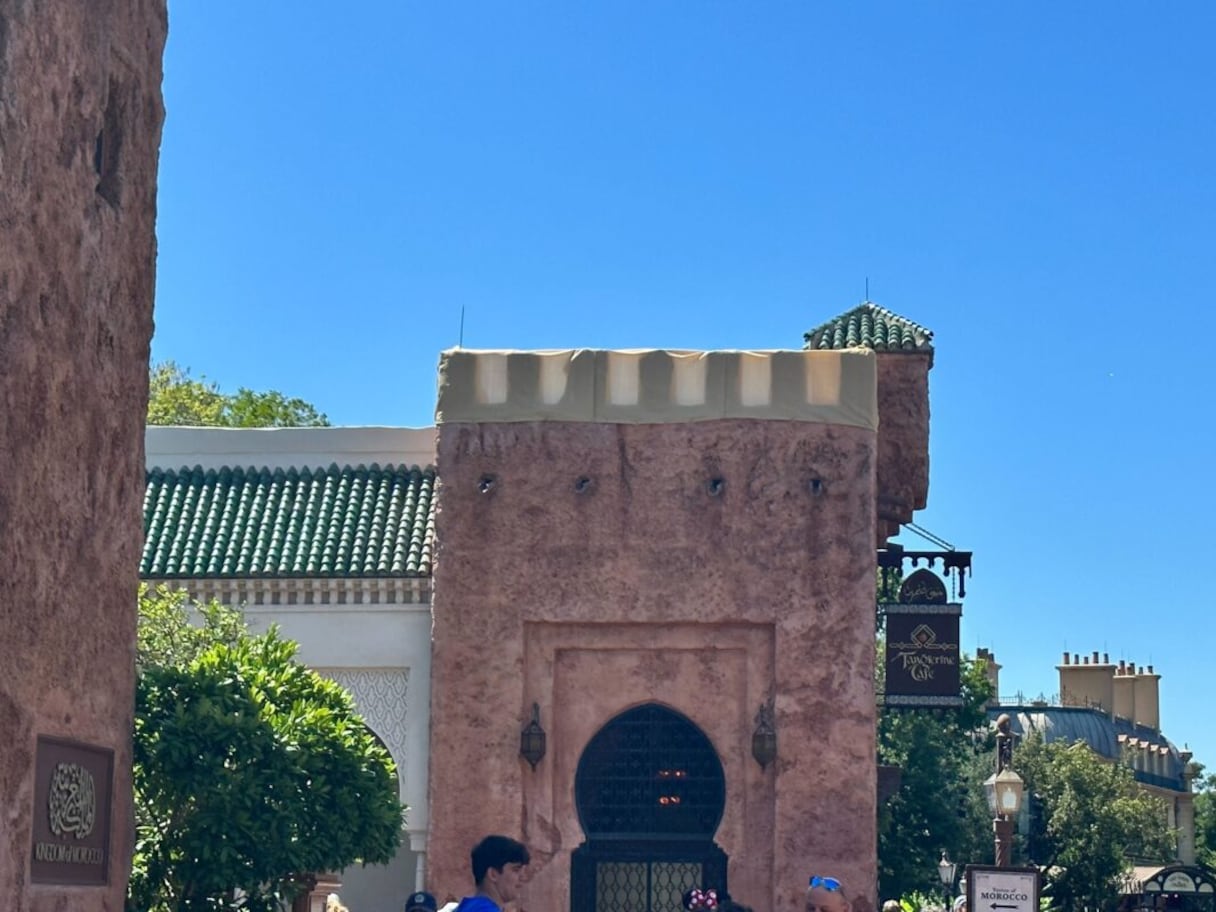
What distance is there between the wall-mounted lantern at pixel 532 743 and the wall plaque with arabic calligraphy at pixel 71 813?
895 centimetres

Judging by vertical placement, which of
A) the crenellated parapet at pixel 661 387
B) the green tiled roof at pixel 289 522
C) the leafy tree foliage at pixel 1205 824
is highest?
the crenellated parapet at pixel 661 387

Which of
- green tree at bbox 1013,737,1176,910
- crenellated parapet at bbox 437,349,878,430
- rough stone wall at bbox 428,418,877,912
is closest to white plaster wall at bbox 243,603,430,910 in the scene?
rough stone wall at bbox 428,418,877,912

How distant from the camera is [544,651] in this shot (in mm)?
20156

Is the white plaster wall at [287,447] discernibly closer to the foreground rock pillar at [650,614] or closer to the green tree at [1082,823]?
the foreground rock pillar at [650,614]

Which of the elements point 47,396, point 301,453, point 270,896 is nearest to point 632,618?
point 301,453

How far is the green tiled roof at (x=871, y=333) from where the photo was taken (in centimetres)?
2134

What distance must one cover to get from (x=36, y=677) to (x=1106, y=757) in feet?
205

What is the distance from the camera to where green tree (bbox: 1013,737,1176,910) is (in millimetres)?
42969

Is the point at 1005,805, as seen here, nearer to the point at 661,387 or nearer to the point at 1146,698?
the point at 661,387

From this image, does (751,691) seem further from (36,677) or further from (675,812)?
(36,677)

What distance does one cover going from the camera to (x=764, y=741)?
1952cm

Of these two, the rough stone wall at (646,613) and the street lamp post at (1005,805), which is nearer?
the street lamp post at (1005,805)

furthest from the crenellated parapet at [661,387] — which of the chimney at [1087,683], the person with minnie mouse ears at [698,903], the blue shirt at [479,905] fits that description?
the chimney at [1087,683]

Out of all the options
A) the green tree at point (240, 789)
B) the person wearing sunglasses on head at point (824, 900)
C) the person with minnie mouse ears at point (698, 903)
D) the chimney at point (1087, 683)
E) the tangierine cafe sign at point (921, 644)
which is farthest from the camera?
the chimney at point (1087, 683)
